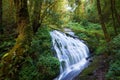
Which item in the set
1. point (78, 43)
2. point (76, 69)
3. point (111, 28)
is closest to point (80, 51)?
point (78, 43)

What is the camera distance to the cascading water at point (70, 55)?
9.79 meters

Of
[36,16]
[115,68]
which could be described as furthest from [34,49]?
[115,68]

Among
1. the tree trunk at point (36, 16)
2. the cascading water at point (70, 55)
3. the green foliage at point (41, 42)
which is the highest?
the tree trunk at point (36, 16)

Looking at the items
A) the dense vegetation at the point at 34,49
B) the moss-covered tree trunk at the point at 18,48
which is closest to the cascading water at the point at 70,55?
the dense vegetation at the point at 34,49

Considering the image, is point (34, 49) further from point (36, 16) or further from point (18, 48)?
point (36, 16)

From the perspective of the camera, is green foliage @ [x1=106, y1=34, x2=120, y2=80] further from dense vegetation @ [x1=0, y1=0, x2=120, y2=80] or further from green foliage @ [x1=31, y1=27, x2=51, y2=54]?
green foliage @ [x1=31, y1=27, x2=51, y2=54]

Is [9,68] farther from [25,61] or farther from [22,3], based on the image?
[22,3]

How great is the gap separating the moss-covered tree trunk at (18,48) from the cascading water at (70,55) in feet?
6.83

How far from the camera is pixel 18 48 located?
28.5 feet

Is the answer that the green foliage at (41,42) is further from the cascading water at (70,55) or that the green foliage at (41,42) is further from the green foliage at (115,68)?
the green foliage at (115,68)

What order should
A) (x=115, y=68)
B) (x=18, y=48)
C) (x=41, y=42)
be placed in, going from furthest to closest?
(x=41, y=42), (x=18, y=48), (x=115, y=68)

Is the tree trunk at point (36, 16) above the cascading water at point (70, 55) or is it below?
above

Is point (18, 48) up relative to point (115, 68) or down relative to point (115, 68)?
up

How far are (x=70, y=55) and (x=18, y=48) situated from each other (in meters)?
3.63
